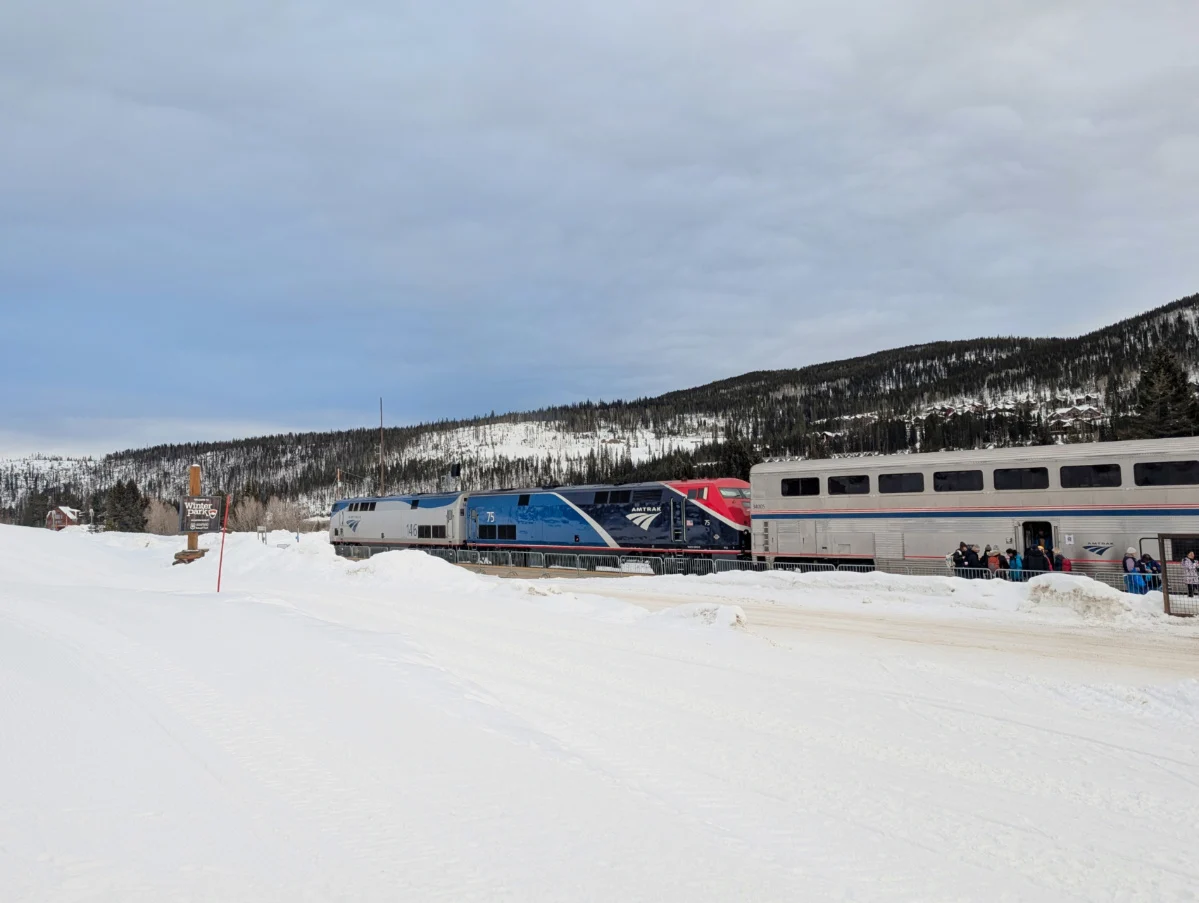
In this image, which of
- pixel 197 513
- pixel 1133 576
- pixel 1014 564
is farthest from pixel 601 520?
pixel 1133 576

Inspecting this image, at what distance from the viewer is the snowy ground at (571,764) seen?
15.4 ft

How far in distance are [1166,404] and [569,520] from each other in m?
43.9

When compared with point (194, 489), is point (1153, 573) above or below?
below

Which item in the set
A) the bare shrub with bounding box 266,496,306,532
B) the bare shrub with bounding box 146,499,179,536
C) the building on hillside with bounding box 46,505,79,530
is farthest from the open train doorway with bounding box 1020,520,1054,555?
the building on hillside with bounding box 46,505,79,530

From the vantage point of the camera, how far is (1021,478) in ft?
84.1

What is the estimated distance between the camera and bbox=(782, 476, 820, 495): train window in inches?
1182

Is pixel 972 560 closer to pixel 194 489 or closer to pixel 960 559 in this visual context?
pixel 960 559

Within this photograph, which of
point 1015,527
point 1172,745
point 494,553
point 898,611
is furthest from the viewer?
point 494,553

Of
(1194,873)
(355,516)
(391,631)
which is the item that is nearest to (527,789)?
(1194,873)

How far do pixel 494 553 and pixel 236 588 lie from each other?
1986 centimetres

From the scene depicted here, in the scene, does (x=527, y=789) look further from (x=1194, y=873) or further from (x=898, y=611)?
(x=898, y=611)

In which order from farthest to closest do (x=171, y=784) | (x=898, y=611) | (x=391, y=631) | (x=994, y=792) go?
1. (x=898, y=611)
2. (x=391, y=631)
3. (x=994, y=792)
4. (x=171, y=784)

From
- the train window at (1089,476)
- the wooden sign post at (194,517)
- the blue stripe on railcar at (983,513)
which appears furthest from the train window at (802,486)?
the wooden sign post at (194,517)

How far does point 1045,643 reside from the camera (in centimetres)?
1511
